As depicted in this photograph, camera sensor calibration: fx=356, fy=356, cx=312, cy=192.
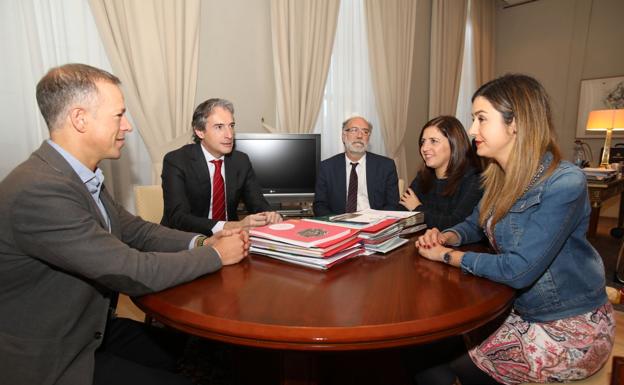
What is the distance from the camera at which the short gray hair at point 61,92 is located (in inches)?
42.5

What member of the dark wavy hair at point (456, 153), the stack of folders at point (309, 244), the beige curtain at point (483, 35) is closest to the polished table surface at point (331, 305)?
the stack of folders at point (309, 244)

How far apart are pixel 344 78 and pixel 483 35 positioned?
3.53 metres

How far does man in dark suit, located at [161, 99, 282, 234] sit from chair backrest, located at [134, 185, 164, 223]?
222 mm

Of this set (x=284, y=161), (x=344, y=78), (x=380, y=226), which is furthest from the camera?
(x=344, y=78)

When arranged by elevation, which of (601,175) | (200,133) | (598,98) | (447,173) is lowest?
(601,175)

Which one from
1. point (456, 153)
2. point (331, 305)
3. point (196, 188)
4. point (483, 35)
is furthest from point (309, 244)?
point (483, 35)

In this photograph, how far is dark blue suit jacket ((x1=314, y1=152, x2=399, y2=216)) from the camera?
2723 mm

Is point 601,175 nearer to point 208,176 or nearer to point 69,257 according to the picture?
point 208,176

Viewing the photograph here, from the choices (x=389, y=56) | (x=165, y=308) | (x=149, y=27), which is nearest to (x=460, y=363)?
(x=165, y=308)

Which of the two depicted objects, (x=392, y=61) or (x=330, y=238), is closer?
(x=330, y=238)

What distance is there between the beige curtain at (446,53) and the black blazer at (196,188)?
12.6ft

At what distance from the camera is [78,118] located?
3.62 feet

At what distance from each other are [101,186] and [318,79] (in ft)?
9.10

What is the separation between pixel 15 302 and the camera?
0.99m
